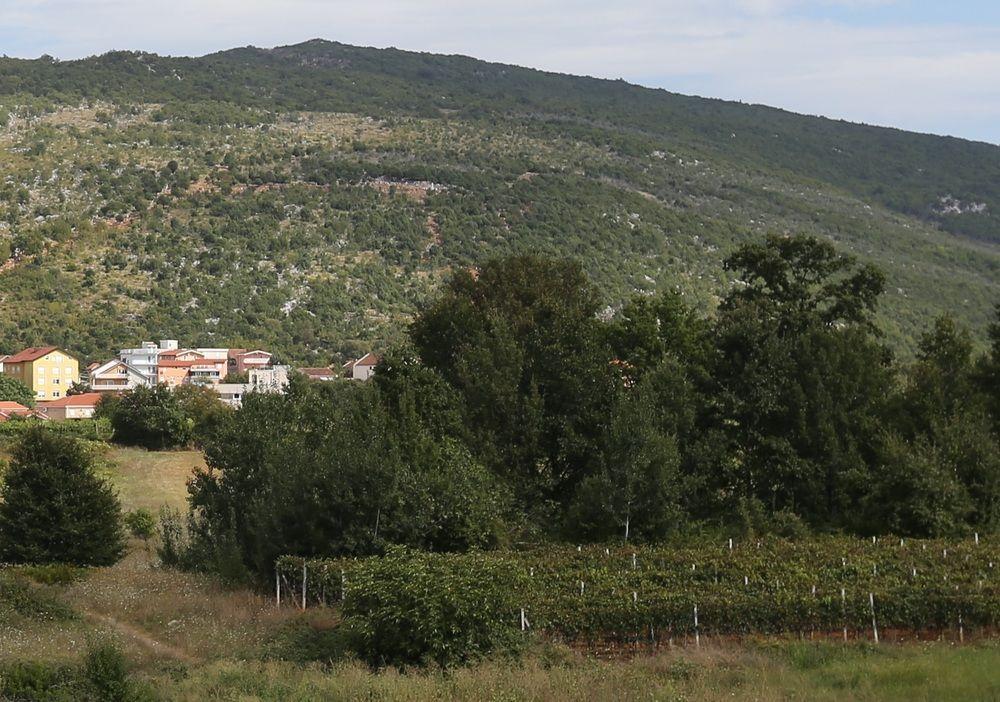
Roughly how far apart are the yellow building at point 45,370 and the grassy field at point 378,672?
8233 cm

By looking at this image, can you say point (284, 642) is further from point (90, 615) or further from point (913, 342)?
point (913, 342)

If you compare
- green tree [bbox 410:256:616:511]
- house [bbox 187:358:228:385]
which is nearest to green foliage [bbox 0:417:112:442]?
house [bbox 187:358:228:385]

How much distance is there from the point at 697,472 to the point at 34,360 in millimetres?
79820

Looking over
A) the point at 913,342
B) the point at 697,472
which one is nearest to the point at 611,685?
the point at 697,472

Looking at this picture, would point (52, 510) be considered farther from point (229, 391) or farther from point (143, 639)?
point (229, 391)

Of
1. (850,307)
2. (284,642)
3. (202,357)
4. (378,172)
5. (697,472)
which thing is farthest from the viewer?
(378,172)

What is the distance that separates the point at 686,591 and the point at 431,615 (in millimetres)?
6178

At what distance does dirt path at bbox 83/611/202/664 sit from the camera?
72.1ft

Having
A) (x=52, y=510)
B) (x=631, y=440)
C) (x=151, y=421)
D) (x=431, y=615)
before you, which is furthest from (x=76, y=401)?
(x=431, y=615)

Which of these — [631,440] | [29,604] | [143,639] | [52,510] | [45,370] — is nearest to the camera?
[143,639]

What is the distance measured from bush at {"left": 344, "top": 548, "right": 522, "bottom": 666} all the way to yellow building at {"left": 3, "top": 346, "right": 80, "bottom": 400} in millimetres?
89609

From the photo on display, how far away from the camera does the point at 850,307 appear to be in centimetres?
4409

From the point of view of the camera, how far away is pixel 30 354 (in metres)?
107

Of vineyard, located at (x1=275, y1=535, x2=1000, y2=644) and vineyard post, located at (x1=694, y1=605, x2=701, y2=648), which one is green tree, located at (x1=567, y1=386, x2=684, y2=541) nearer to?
vineyard, located at (x1=275, y1=535, x2=1000, y2=644)
